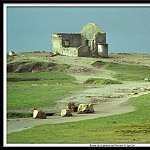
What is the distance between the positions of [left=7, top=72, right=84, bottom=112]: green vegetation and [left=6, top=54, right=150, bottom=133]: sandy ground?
75 centimetres

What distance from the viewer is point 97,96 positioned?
95.6 ft

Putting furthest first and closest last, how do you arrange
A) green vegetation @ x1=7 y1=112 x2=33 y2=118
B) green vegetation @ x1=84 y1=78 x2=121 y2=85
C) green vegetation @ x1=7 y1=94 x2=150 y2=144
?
green vegetation @ x1=84 y1=78 x2=121 y2=85, green vegetation @ x1=7 y1=112 x2=33 y2=118, green vegetation @ x1=7 y1=94 x2=150 y2=144

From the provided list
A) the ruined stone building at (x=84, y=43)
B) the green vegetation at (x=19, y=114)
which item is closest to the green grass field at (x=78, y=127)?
the green vegetation at (x=19, y=114)

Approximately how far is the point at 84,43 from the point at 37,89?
28249 mm

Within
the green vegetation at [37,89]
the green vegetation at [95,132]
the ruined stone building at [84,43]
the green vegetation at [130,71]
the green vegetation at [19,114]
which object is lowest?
the green vegetation at [95,132]

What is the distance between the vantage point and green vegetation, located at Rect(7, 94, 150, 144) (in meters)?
15.8

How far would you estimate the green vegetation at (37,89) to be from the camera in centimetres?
2328

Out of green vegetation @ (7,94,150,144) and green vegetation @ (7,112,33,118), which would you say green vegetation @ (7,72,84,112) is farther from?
green vegetation @ (7,94,150,144)

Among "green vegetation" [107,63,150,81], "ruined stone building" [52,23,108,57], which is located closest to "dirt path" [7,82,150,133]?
"green vegetation" [107,63,150,81]

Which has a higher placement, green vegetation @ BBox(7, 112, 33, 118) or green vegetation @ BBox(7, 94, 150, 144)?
green vegetation @ BBox(7, 112, 33, 118)

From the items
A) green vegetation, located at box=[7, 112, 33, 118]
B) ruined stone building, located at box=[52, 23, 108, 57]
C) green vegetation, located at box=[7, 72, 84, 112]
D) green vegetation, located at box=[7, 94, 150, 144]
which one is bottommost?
green vegetation, located at box=[7, 94, 150, 144]

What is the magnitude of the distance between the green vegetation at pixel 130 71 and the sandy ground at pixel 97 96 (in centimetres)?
70

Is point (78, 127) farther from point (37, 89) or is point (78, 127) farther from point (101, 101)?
point (37, 89)

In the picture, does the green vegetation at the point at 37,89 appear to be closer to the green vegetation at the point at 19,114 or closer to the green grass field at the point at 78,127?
the green grass field at the point at 78,127
